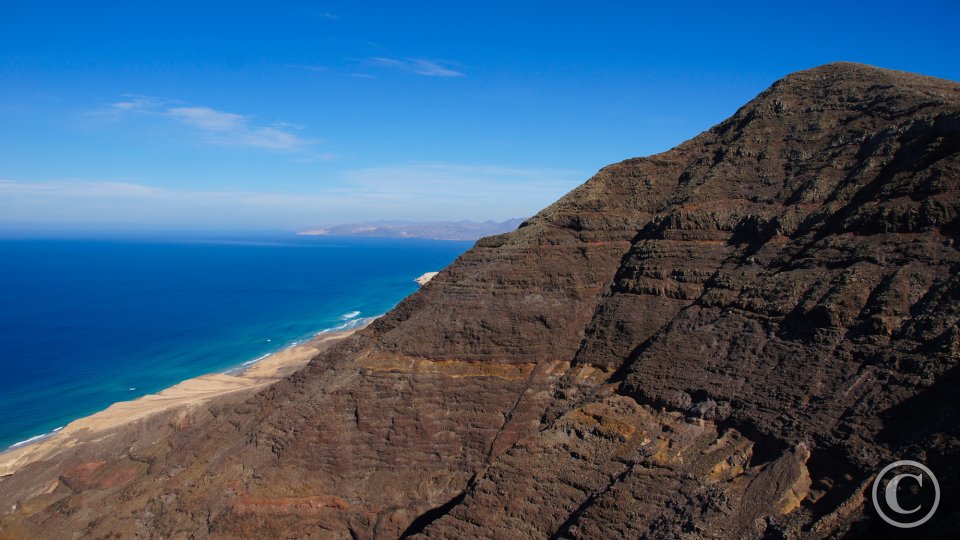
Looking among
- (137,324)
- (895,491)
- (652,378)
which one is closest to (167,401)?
(137,324)

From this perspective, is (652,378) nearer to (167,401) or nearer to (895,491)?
(895,491)

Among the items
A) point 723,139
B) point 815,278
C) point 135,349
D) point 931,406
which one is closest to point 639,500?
point 931,406

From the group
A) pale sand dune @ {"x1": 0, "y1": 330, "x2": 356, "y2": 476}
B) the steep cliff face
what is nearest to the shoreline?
pale sand dune @ {"x1": 0, "y1": 330, "x2": 356, "y2": 476}

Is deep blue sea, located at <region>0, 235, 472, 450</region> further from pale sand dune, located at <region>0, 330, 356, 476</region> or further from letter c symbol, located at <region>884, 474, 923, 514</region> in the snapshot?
letter c symbol, located at <region>884, 474, 923, 514</region>

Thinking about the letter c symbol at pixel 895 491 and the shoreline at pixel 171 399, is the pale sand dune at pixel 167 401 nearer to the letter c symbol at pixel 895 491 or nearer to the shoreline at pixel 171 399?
the shoreline at pixel 171 399

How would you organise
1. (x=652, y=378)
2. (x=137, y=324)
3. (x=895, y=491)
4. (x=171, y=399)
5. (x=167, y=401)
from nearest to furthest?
1. (x=895, y=491)
2. (x=652, y=378)
3. (x=167, y=401)
4. (x=171, y=399)
5. (x=137, y=324)

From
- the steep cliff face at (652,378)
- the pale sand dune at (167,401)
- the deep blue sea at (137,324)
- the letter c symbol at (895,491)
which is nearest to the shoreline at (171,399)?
the pale sand dune at (167,401)
